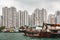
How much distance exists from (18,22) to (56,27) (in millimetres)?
49897

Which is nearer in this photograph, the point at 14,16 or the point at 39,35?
the point at 39,35

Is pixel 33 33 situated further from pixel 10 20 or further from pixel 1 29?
pixel 10 20

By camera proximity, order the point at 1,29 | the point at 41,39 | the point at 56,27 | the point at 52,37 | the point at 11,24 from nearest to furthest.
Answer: the point at 41,39, the point at 52,37, the point at 56,27, the point at 1,29, the point at 11,24

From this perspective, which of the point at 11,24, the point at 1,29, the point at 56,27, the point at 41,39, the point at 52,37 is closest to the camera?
the point at 41,39

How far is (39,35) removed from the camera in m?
44.9

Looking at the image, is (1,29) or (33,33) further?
(1,29)

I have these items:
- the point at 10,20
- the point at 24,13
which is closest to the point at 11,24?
the point at 10,20

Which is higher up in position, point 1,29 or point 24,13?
point 24,13

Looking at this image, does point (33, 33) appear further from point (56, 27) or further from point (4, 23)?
point (4, 23)

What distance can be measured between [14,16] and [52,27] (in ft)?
174

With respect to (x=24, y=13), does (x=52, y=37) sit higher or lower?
lower

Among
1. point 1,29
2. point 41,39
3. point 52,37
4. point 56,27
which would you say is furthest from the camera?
point 1,29

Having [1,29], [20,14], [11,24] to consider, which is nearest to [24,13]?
[20,14]

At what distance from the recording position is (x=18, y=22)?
102 metres
